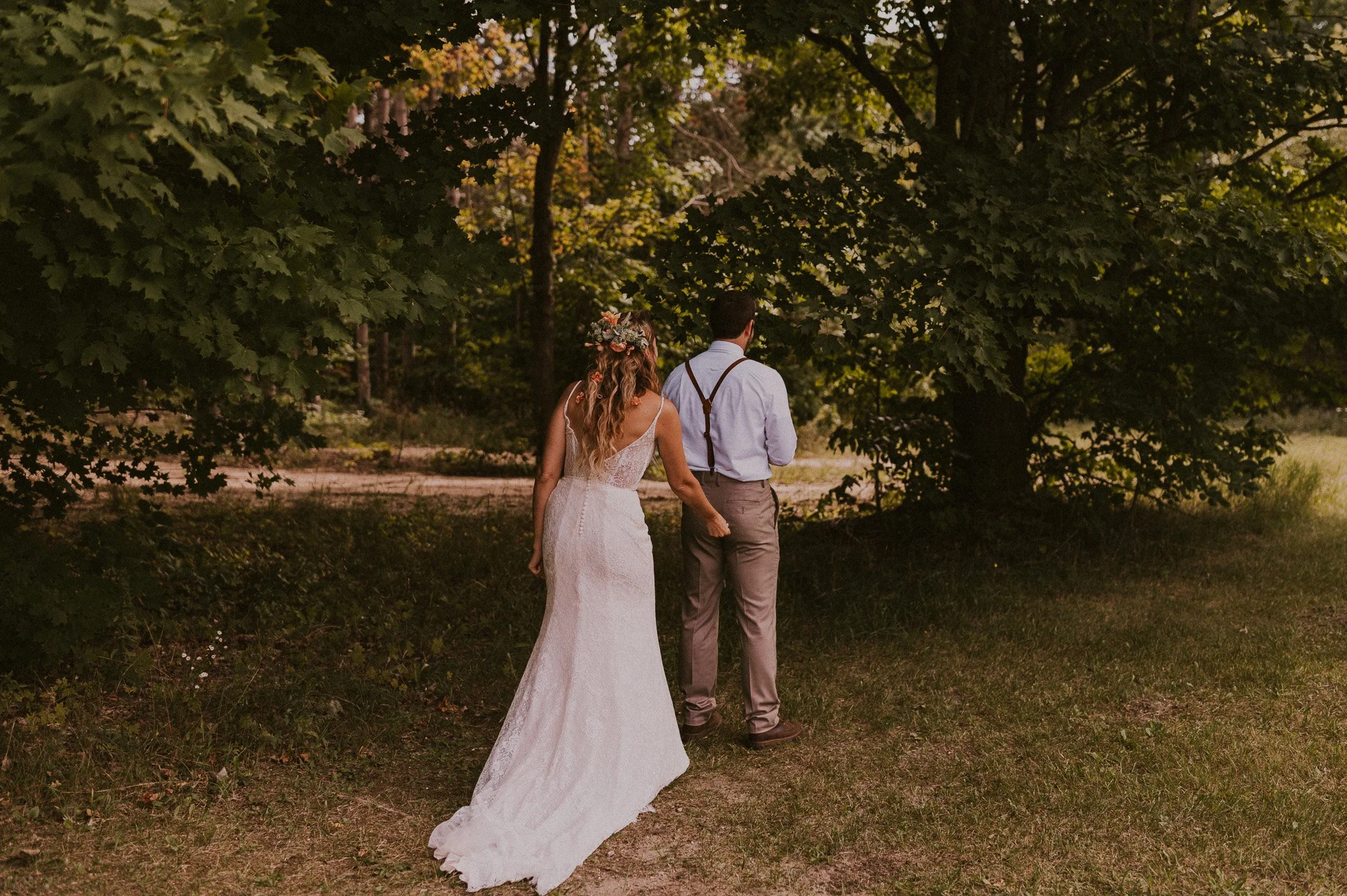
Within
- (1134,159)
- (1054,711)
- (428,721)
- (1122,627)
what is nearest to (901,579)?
(1122,627)

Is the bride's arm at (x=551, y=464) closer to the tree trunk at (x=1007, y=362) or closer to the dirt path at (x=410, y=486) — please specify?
the tree trunk at (x=1007, y=362)

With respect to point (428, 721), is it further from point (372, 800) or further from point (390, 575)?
point (390, 575)

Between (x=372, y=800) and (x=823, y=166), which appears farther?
(x=823, y=166)

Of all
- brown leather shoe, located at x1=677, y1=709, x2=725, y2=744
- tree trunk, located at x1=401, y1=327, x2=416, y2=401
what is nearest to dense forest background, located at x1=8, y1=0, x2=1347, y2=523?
brown leather shoe, located at x1=677, y1=709, x2=725, y2=744

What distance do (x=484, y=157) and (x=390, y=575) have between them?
3.63 metres

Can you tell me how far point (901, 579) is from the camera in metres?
9.20

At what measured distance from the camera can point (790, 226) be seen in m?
7.55

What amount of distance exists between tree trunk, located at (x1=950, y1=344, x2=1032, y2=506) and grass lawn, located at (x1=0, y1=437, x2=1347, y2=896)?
0.46 meters

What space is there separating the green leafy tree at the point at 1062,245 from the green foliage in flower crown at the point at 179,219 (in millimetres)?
2465

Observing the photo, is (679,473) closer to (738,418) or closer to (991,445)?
(738,418)

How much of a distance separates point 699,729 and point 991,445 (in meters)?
5.55

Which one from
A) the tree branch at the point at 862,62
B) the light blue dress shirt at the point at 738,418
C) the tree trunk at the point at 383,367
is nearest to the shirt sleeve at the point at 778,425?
the light blue dress shirt at the point at 738,418

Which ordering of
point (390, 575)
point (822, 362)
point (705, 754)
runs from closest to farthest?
point (705, 754) → point (390, 575) → point (822, 362)

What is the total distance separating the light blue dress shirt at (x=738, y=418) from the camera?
5.43m
